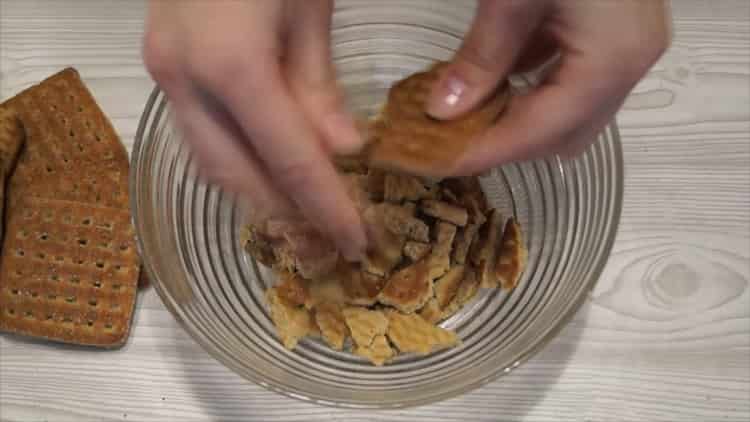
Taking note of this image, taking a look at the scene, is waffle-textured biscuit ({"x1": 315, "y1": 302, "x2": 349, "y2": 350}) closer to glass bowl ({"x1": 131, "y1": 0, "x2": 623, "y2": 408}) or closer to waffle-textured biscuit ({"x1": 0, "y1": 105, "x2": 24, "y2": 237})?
glass bowl ({"x1": 131, "y1": 0, "x2": 623, "y2": 408})

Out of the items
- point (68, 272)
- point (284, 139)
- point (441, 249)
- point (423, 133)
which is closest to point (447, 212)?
point (441, 249)

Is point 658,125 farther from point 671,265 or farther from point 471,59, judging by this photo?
point 471,59

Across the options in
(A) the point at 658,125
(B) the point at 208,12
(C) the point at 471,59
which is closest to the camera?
(B) the point at 208,12

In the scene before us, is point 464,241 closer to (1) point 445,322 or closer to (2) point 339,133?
(1) point 445,322

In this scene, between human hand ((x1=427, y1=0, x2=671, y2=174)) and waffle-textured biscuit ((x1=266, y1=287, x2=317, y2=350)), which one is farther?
waffle-textured biscuit ((x1=266, y1=287, x2=317, y2=350))

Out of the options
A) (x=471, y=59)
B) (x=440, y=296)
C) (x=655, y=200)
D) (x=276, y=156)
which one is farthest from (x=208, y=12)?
(x=655, y=200)

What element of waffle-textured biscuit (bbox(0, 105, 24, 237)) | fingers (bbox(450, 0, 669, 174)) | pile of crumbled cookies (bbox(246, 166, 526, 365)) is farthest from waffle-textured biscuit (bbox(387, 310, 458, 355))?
waffle-textured biscuit (bbox(0, 105, 24, 237))
